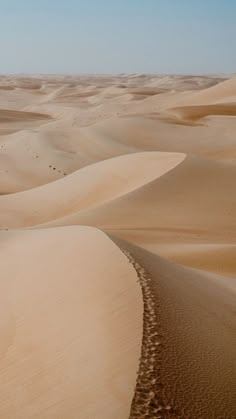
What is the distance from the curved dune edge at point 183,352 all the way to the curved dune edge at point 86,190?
18.9 ft

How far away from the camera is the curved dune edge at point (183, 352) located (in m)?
2.15

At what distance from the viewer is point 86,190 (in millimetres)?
10531

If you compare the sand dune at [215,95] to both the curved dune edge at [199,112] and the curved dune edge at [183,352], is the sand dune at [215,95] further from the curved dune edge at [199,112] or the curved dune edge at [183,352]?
the curved dune edge at [183,352]

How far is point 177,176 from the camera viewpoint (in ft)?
31.5

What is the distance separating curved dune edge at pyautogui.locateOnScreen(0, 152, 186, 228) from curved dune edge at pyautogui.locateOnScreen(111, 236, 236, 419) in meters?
5.75

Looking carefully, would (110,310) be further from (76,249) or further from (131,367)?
(76,249)

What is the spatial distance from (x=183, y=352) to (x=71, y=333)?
0.63 meters

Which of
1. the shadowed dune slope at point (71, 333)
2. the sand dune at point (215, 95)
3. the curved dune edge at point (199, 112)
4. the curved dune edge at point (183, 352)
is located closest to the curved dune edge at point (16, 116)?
the sand dune at point (215, 95)

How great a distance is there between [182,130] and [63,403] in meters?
16.7

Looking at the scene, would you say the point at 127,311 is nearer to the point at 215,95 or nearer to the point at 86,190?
the point at 86,190

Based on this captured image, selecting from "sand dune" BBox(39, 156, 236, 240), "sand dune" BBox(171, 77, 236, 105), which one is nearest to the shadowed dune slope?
"sand dune" BBox(39, 156, 236, 240)

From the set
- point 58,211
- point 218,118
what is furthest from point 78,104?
point 58,211

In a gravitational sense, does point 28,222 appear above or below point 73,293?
below

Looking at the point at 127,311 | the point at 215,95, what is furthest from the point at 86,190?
the point at 215,95
